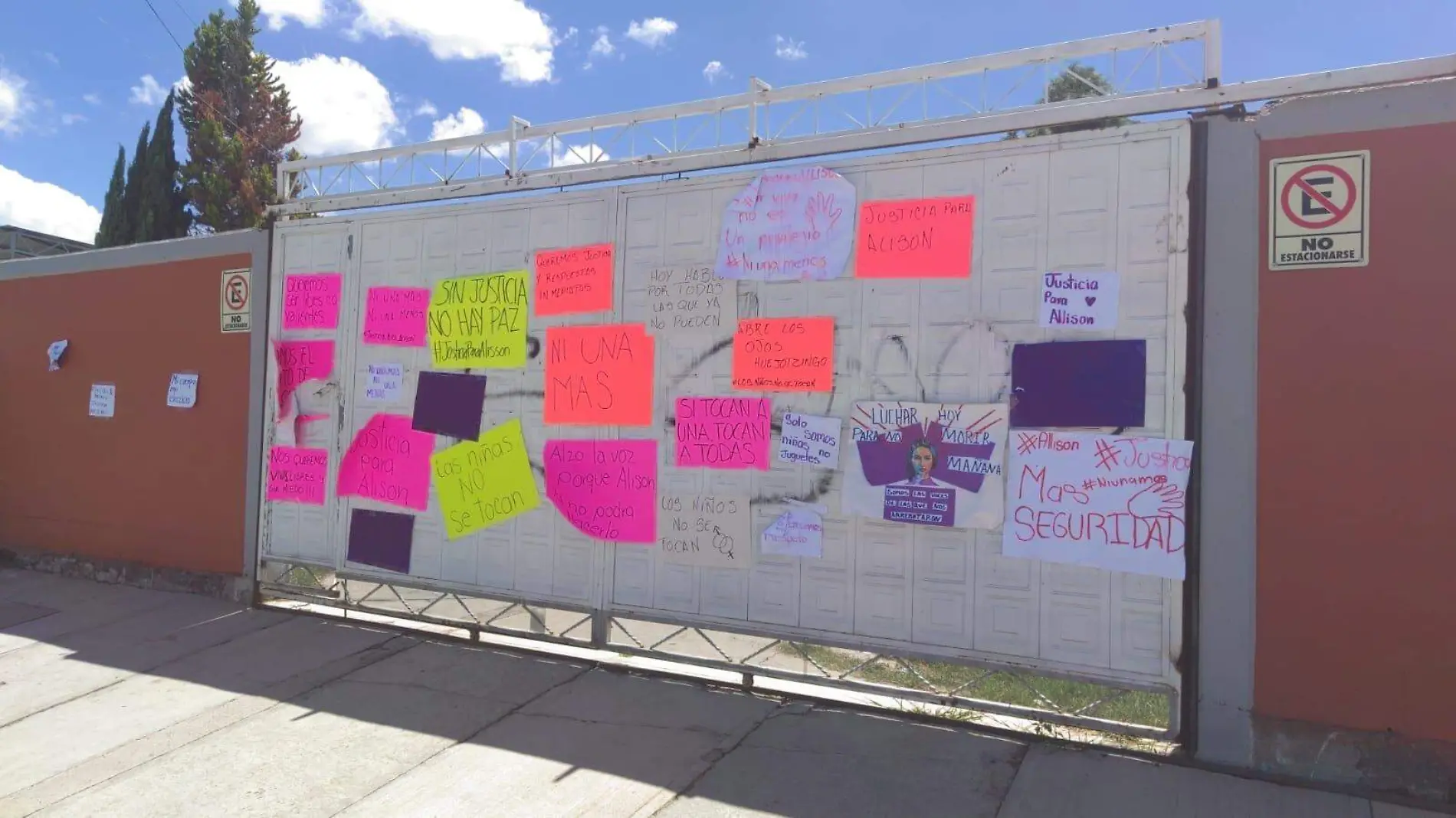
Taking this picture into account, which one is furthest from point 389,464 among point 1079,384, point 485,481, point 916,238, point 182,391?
point 1079,384

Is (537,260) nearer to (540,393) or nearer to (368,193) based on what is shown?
(540,393)

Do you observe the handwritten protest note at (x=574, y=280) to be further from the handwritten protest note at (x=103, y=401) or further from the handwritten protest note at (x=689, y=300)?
the handwritten protest note at (x=103, y=401)

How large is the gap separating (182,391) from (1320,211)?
7.64 metres

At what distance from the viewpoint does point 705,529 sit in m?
4.88

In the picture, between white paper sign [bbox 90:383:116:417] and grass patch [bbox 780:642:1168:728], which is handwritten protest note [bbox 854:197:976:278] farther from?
white paper sign [bbox 90:383:116:417]

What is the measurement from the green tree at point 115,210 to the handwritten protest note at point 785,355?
2823cm

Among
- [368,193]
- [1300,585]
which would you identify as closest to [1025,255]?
[1300,585]

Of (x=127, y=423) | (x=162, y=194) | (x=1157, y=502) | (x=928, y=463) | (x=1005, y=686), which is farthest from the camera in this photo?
(x=162, y=194)

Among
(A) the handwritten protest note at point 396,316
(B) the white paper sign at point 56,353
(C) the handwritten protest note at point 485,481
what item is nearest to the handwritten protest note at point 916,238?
(C) the handwritten protest note at point 485,481

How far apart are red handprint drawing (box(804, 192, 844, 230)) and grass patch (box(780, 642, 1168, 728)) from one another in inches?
90.0

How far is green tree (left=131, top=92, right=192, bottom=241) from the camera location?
25500 millimetres

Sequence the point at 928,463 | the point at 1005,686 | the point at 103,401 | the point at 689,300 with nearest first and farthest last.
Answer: the point at 928,463 → the point at 1005,686 → the point at 689,300 → the point at 103,401

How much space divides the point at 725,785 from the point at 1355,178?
3.66m

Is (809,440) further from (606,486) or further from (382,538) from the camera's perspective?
(382,538)
